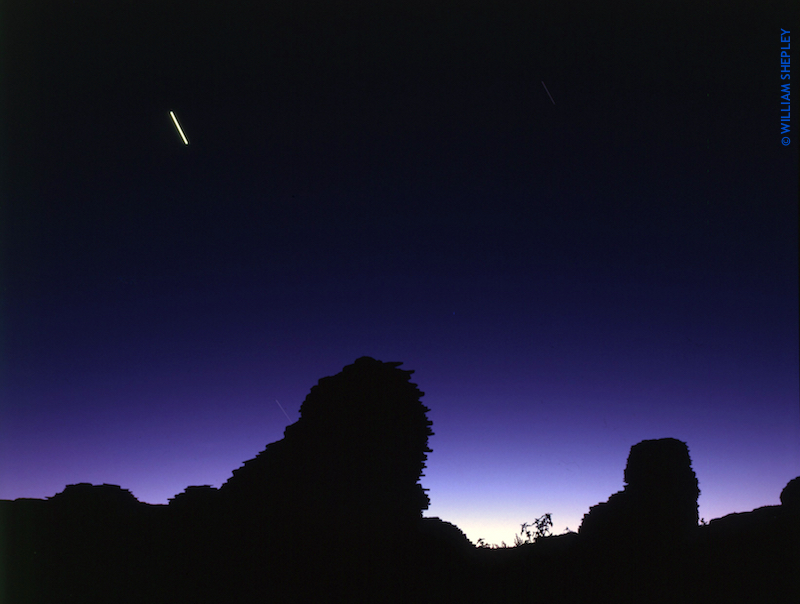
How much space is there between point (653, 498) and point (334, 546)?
772 inches

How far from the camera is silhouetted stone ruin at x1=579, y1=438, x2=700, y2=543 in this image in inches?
894

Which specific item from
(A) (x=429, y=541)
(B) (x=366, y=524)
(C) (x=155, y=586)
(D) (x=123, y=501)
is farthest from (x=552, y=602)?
(D) (x=123, y=501)

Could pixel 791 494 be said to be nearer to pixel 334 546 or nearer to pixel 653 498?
pixel 653 498

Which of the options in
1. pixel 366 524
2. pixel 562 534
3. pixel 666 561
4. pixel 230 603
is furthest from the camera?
pixel 562 534

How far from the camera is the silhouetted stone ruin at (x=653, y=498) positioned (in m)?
22.7

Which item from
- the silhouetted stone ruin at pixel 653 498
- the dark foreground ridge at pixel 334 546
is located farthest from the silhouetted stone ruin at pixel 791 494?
the dark foreground ridge at pixel 334 546

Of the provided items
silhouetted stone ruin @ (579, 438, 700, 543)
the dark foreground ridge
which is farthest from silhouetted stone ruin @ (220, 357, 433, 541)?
silhouetted stone ruin @ (579, 438, 700, 543)

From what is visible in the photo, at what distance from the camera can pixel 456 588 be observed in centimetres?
1221

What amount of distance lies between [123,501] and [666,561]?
1819 cm

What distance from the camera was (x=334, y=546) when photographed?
1270cm

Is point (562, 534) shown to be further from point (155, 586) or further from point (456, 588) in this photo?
point (155, 586)

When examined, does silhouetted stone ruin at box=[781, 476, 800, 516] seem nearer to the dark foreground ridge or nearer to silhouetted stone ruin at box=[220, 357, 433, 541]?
the dark foreground ridge

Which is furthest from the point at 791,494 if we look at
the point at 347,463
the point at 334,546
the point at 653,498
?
the point at 334,546

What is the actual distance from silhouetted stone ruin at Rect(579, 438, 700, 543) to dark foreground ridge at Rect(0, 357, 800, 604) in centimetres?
987
